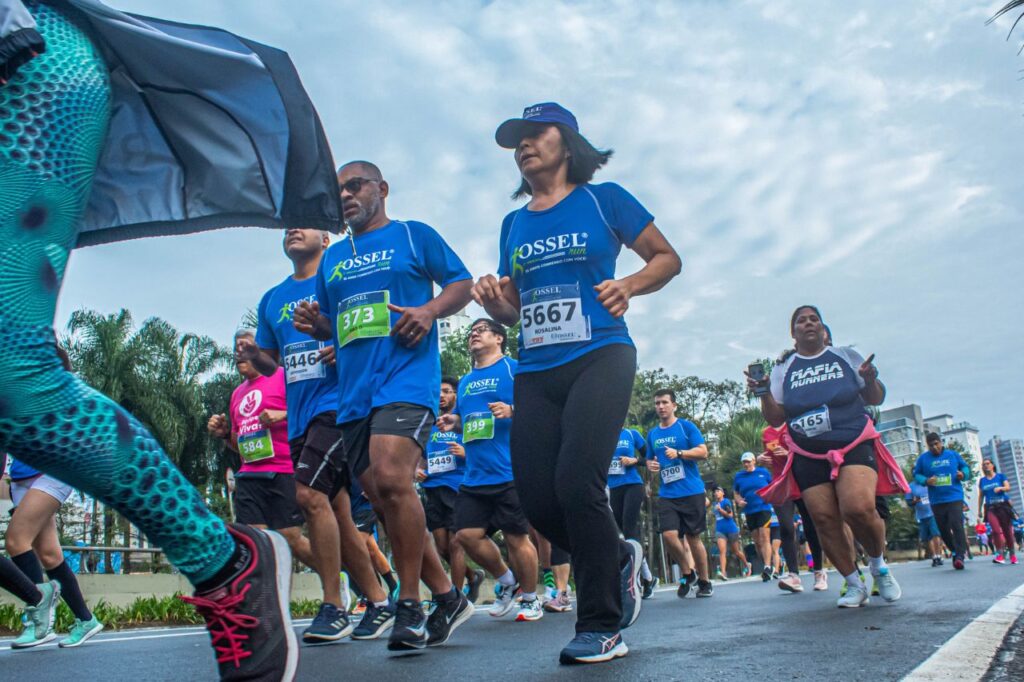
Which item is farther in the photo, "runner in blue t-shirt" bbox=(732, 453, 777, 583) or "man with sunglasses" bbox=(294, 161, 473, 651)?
"runner in blue t-shirt" bbox=(732, 453, 777, 583)

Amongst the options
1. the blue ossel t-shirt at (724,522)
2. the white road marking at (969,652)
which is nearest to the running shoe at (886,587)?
the white road marking at (969,652)

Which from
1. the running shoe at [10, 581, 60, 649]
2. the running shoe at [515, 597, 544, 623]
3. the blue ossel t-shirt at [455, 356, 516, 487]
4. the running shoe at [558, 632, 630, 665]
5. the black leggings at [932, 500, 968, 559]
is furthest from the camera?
the black leggings at [932, 500, 968, 559]

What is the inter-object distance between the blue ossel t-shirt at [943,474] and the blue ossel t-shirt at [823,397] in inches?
351

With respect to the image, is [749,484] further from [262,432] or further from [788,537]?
[262,432]

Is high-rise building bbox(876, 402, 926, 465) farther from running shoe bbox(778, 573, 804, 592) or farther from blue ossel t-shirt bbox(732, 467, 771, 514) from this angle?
running shoe bbox(778, 573, 804, 592)

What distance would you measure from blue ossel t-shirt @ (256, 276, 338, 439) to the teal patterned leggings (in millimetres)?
3613

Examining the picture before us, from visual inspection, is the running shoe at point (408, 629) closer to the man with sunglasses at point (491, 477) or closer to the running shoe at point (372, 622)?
the running shoe at point (372, 622)

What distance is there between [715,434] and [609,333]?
47.2 metres

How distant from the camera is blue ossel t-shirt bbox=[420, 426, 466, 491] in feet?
31.1

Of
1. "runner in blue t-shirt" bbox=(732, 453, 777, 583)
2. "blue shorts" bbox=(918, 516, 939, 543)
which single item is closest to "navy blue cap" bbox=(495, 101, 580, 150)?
"runner in blue t-shirt" bbox=(732, 453, 777, 583)

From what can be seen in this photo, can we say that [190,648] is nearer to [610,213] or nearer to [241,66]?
[610,213]

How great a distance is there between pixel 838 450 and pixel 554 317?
10.3ft

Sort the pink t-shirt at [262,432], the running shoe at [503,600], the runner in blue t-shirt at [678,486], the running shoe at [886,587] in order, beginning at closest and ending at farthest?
the running shoe at [886,587]
the pink t-shirt at [262,432]
the running shoe at [503,600]
the runner in blue t-shirt at [678,486]

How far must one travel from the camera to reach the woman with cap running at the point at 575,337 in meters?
3.68
